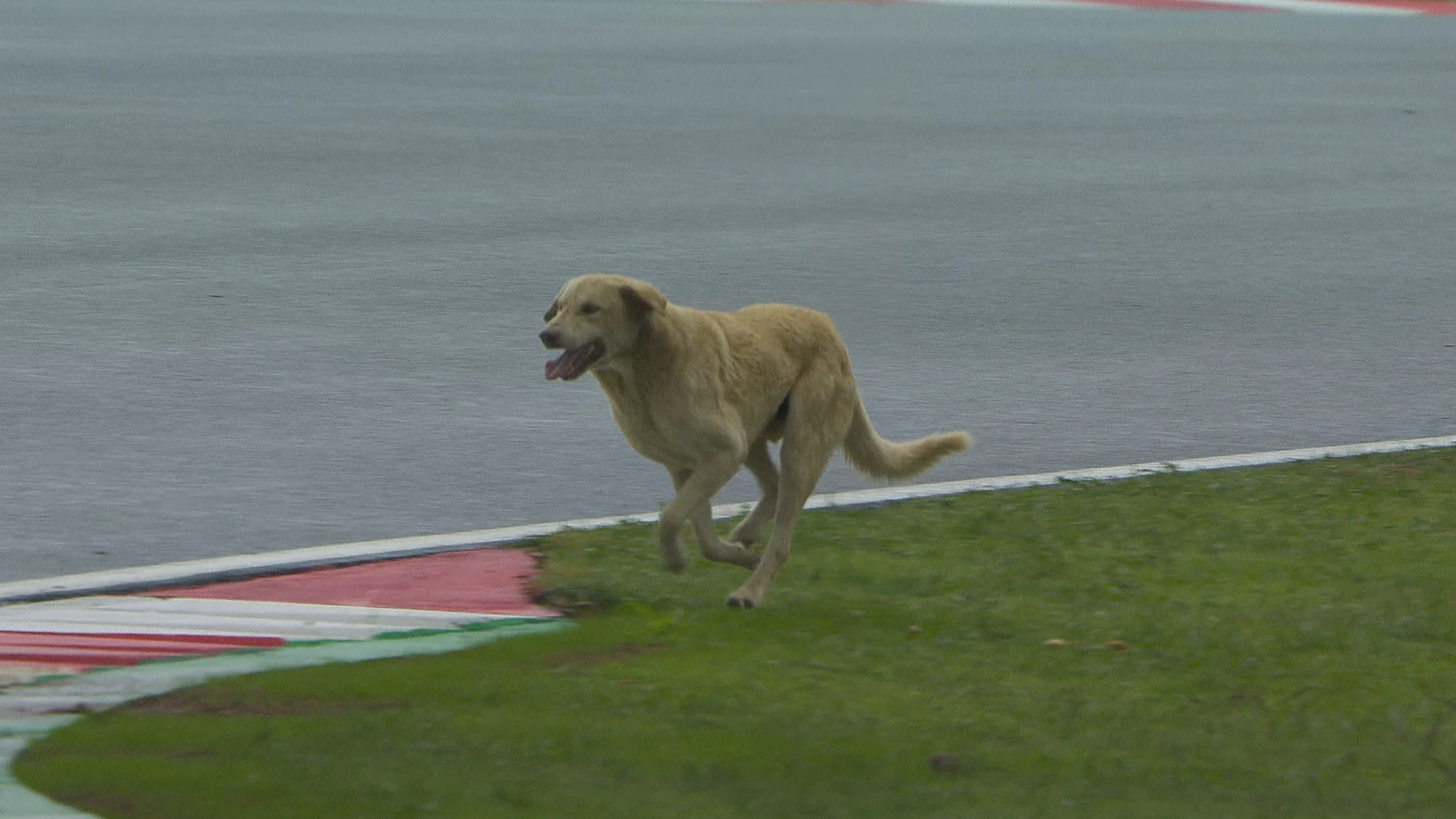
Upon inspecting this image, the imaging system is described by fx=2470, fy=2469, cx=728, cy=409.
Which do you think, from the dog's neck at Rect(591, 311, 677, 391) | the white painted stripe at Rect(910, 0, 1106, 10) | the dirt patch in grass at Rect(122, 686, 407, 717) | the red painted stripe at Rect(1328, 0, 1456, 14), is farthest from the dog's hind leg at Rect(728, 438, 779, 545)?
the red painted stripe at Rect(1328, 0, 1456, 14)

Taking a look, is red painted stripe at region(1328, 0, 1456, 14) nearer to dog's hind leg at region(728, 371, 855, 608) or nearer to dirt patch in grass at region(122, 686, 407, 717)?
dog's hind leg at region(728, 371, 855, 608)

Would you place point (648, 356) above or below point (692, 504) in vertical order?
above

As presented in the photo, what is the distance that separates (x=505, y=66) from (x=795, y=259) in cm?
1138

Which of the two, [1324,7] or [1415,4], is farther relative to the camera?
[1415,4]

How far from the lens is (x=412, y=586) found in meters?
7.50

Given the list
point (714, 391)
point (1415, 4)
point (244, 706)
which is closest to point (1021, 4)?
point (1415, 4)

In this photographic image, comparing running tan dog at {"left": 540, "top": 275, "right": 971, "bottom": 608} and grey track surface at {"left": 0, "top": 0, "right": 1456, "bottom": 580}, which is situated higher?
running tan dog at {"left": 540, "top": 275, "right": 971, "bottom": 608}

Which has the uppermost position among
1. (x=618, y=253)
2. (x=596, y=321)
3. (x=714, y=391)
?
(x=596, y=321)

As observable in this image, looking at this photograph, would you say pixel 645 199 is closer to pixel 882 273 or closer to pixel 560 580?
pixel 882 273

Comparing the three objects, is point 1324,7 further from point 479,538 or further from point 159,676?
point 159,676

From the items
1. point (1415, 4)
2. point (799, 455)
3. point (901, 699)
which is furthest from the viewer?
point (1415, 4)

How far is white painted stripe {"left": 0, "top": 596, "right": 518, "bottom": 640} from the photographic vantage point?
6.91 m

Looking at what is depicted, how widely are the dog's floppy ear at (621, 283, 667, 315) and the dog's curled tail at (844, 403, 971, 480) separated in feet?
3.57

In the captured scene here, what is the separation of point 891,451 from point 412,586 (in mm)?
1564
